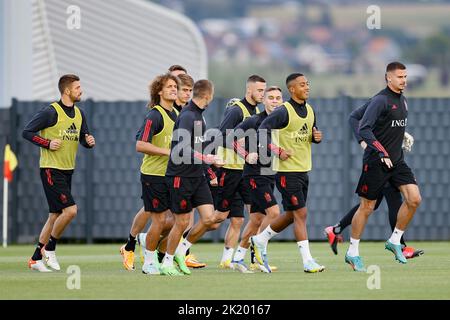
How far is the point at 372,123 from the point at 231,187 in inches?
82.2

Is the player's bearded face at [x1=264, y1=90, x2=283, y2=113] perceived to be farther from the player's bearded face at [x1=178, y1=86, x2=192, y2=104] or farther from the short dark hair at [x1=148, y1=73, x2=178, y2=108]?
the short dark hair at [x1=148, y1=73, x2=178, y2=108]

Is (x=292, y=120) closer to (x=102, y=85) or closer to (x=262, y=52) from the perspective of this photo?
(x=102, y=85)

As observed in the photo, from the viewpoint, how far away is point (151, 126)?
1593 cm

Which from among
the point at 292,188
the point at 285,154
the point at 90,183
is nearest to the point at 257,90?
the point at 285,154

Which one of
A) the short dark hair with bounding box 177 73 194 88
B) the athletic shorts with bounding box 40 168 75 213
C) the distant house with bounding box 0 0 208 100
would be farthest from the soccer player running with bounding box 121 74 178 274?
the distant house with bounding box 0 0 208 100

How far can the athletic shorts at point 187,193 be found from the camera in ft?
51.0

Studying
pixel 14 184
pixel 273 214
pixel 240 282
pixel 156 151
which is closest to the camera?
pixel 240 282

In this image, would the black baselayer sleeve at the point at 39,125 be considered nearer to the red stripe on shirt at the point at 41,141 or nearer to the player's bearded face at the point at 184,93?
the red stripe on shirt at the point at 41,141

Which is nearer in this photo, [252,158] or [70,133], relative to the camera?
[252,158]

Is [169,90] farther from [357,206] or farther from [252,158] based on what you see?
[357,206]

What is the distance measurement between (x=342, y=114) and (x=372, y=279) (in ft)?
31.3

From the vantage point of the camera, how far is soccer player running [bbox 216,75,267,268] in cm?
1678

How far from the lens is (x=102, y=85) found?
32219mm

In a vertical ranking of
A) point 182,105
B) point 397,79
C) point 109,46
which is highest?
point 109,46
